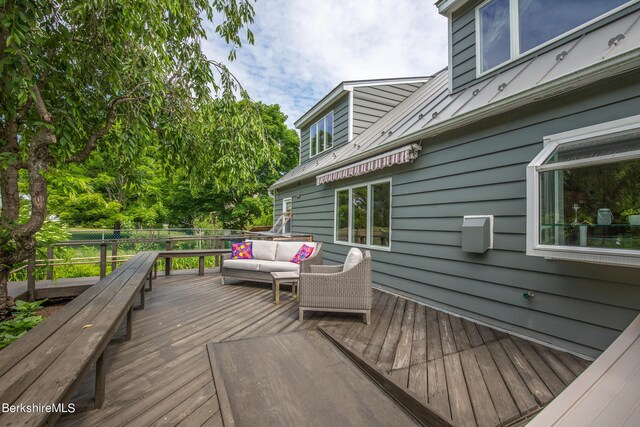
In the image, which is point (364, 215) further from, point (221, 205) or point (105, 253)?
point (221, 205)

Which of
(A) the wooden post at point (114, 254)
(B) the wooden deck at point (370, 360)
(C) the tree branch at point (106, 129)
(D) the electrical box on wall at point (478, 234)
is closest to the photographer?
(B) the wooden deck at point (370, 360)

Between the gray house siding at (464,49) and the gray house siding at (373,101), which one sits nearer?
the gray house siding at (464,49)

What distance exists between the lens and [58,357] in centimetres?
142

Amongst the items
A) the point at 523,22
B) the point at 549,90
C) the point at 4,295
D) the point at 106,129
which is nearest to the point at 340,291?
the point at 549,90

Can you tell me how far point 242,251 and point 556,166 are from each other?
5022mm

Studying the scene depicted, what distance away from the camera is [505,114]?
3213 millimetres

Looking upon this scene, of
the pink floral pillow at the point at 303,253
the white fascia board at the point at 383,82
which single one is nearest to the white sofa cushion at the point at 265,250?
the pink floral pillow at the point at 303,253

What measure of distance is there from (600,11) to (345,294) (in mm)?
→ 3943

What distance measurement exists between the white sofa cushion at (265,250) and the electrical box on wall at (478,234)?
3474 mm

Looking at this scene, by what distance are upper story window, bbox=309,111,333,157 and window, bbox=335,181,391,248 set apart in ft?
7.53

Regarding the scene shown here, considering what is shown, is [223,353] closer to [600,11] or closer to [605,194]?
[605,194]

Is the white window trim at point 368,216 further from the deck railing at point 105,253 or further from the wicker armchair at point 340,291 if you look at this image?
the wicker armchair at point 340,291

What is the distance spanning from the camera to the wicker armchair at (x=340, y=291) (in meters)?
3.35

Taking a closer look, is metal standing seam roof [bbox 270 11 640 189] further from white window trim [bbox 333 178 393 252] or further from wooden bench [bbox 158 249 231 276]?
wooden bench [bbox 158 249 231 276]
